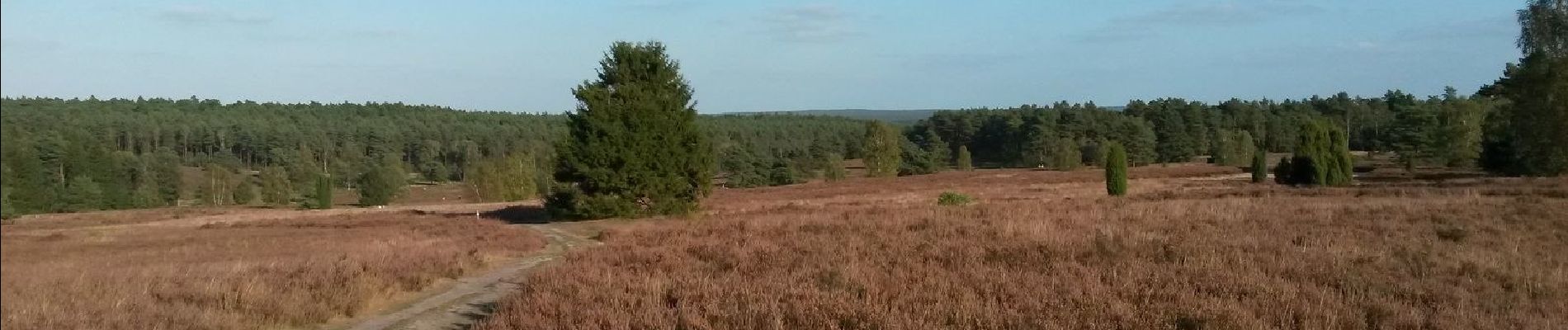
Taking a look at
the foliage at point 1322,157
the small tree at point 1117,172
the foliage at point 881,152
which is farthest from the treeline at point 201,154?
the foliage at point 1322,157

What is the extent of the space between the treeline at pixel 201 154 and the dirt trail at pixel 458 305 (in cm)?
271

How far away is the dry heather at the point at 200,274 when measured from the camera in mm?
4828

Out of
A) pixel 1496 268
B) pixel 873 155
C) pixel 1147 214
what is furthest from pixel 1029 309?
pixel 873 155

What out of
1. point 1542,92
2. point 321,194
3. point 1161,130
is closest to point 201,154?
point 321,194

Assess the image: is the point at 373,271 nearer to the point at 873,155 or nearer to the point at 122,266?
the point at 122,266

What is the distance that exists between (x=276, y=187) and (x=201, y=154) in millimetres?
9935

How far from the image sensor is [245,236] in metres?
15.1

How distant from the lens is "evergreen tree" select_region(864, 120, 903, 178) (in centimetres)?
8131

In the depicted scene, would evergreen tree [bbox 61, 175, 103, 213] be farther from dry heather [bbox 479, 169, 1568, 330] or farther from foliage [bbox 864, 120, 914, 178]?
foliage [bbox 864, 120, 914, 178]

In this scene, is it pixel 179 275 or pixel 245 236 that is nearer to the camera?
pixel 179 275

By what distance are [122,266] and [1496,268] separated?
13.2 metres

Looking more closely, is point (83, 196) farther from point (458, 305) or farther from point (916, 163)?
point (916, 163)

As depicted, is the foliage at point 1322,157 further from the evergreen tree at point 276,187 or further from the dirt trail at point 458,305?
the evergreen tree at point 276,187

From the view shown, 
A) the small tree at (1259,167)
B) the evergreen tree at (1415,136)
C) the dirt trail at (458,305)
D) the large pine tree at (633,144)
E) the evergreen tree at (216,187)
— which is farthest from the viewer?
the evergreen tree at (1415,136)
